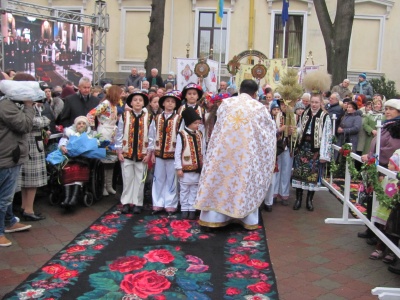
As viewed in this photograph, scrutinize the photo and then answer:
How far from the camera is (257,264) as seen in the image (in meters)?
4.93

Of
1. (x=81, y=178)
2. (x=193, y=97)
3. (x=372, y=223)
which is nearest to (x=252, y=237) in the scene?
(x=372, y=223)

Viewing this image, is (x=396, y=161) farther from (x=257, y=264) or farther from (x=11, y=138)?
(x=11, y=138)

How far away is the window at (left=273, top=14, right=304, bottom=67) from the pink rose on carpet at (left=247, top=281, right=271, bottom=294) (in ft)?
56.8

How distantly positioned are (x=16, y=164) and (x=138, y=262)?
5.54 ft

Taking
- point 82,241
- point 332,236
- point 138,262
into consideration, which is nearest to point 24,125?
point 82,241

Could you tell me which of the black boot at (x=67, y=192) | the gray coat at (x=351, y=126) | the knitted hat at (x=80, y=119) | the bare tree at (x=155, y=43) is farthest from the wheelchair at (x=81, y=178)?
the bare tree at (x=155, y=43)

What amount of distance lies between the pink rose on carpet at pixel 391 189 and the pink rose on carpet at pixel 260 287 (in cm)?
156

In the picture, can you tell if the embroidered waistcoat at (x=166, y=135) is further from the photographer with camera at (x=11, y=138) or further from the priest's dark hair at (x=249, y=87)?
the photographer with camera at (x=11, y=138)

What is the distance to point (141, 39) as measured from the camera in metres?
20.8

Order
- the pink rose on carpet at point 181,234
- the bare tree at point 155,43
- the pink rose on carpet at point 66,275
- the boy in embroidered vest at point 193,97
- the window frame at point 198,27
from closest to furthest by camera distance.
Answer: the pink rose on carpet at point 66,275
the pink rose on carpet at point 181,234
the boy in embroidered vest at point 193,97
the bare tree at point 155,43
the window frame at point 198,27

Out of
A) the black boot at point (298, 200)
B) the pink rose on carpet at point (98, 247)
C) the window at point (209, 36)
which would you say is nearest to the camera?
the pink rose on carpet at point (98, 247)

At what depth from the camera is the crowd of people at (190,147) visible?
18.1 ft

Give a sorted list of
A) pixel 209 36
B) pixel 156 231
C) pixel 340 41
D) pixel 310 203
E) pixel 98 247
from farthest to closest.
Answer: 1. pixel 209 36
2. pixel 340 41
3. pixel 310 203
4. pixel 156 231
5. pixel 98 247

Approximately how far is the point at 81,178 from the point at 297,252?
3062mm
